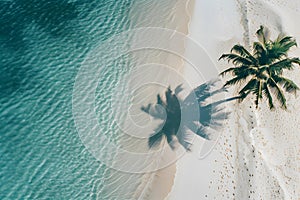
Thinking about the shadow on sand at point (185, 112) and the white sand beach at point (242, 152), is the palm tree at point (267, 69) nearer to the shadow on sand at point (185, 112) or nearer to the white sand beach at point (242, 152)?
the shadow on sand at point (185, 112)

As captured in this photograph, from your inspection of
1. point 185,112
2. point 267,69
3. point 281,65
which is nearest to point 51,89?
point 185,112

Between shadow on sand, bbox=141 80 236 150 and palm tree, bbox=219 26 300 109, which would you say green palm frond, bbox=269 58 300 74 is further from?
shadow on sand, bbox=141 80 236 150

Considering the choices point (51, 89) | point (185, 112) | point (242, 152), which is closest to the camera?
point (242, 152)

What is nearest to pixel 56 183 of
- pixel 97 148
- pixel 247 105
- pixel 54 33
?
pixel 97 148

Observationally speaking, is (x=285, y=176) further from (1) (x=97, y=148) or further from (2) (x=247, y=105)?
(1) (x=97, y=148)

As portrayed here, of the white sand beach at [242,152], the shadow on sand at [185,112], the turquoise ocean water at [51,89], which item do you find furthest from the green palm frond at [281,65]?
the turquoise ocean water at [51,89]

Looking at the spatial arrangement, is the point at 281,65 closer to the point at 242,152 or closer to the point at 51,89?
the point at 242,152
